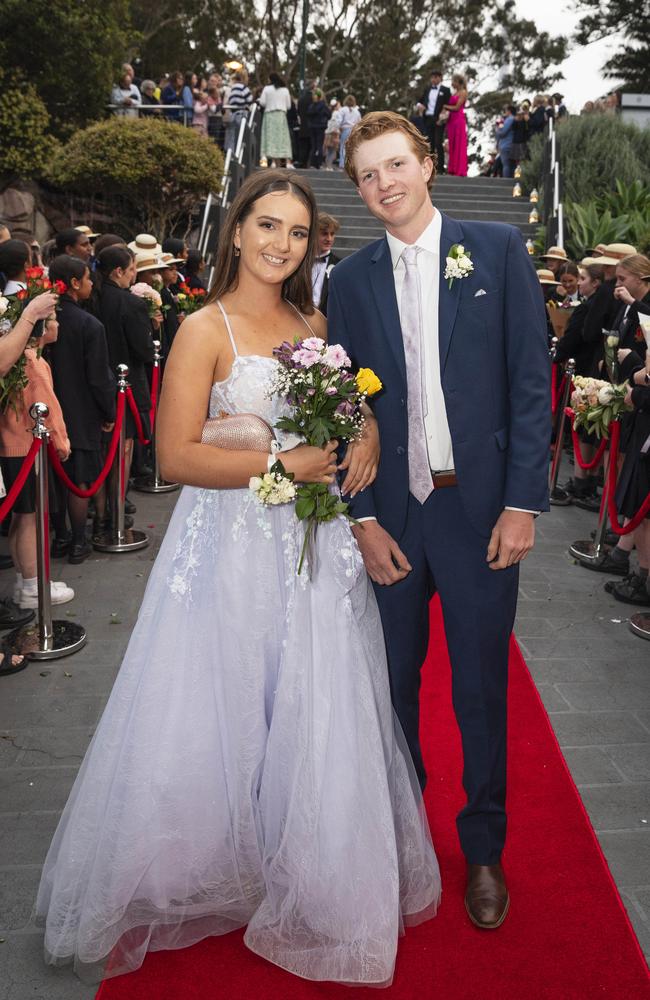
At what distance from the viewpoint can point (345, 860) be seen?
2512 mm

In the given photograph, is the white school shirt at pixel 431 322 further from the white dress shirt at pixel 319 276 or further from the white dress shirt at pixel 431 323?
the white dress shirt at pixel 319 276

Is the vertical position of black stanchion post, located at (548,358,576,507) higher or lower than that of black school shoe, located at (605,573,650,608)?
higher

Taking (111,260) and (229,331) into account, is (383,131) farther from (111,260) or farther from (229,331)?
(111,260)

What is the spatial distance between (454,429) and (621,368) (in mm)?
4129

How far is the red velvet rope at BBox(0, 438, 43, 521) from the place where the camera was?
438 centimetres

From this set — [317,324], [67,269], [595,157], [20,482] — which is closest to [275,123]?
[595,157]

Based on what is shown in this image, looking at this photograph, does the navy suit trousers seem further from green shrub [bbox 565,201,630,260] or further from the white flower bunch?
green shrub [bbox 565,201,630,260]

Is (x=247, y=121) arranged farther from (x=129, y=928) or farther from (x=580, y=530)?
(x=129, y=928)

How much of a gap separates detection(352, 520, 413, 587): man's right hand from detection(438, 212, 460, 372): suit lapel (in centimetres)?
54

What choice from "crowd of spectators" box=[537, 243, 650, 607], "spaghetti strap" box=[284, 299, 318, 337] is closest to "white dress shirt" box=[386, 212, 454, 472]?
"spaghetti strap" box=[284, 299, 318, 337]

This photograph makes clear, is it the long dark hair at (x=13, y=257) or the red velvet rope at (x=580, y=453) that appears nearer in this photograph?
the long dark hair at (x=13, y=257)

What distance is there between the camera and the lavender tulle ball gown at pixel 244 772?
2.54 metres

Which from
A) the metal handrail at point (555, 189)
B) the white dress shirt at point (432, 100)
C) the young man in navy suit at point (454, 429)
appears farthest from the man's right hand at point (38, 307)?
the white dress shirt at point (432, 100)

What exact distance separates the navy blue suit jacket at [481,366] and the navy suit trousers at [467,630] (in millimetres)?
95
